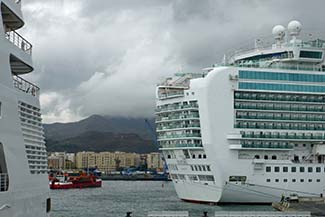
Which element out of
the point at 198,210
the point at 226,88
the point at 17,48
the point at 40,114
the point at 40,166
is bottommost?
the point at 198,210

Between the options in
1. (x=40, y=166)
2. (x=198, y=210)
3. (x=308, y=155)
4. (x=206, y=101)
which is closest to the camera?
(x=40, y=166)

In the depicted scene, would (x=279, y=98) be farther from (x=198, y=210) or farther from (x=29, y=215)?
(x=29, y=215)

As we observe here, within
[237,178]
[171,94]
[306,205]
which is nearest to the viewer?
[306,205]

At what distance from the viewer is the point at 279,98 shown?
55.6 m

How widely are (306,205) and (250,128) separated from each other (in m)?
8.78

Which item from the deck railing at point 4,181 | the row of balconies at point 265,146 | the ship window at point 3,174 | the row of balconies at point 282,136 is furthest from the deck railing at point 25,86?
the row of balconies at point 282,136

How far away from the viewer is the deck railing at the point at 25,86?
20.9 m

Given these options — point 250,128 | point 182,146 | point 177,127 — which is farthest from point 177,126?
point 250,128

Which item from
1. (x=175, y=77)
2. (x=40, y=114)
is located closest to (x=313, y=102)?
(x=175, y=77)

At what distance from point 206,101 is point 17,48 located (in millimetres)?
34348

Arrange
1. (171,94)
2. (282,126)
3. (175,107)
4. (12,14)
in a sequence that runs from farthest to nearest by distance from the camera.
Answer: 1. (171,94)
2. (175,107)
3. (282,126)
4. (12,14)

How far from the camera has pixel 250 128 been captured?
177 ft

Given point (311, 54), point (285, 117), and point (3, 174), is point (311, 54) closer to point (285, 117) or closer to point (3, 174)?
point (285, 117)

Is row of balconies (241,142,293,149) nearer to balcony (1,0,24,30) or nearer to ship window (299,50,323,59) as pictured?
ship window (299,50,323,59)
